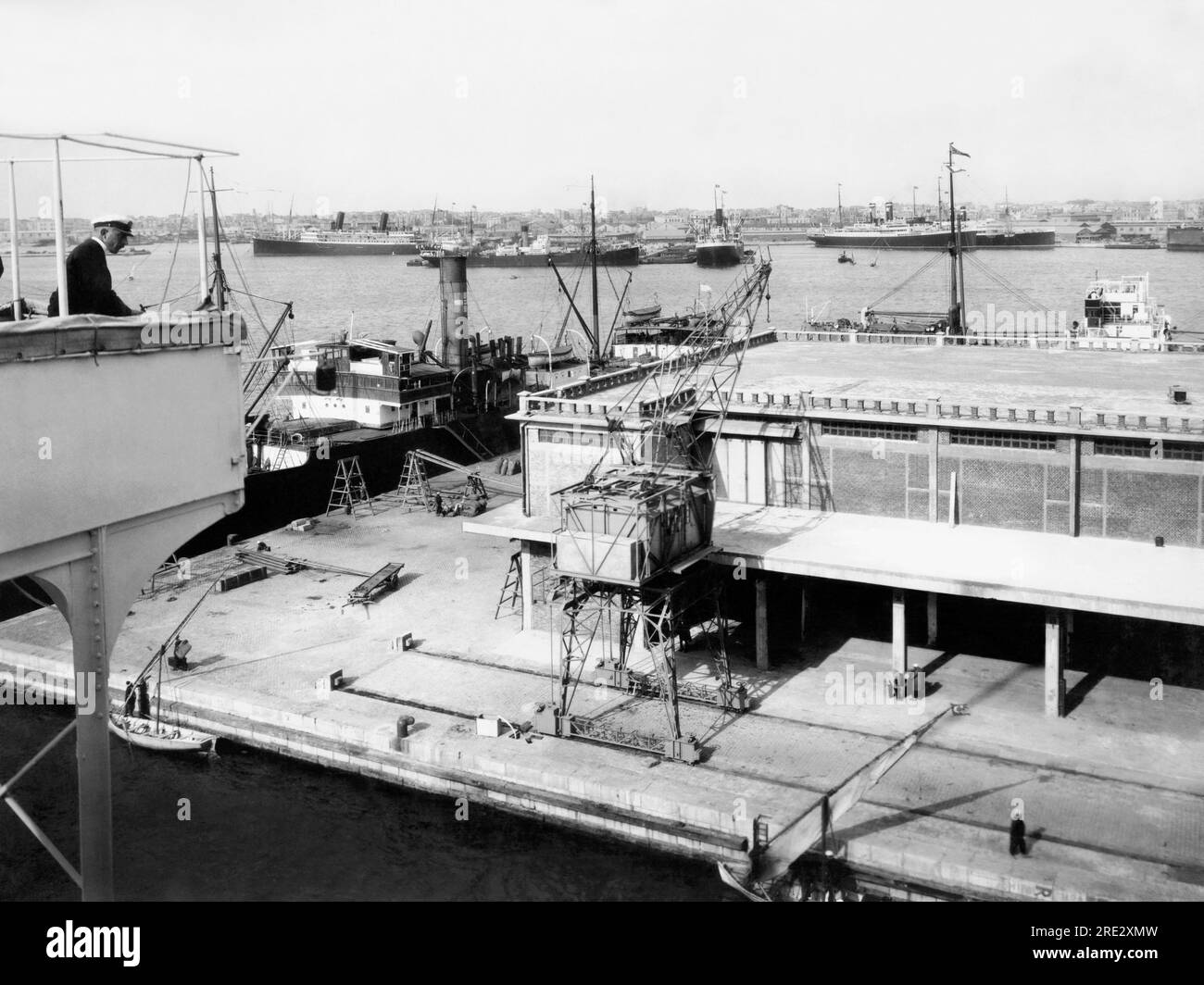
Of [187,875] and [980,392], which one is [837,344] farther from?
[187,875]

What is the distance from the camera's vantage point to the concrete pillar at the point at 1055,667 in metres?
23.4

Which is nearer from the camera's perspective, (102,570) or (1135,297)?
(102,570)

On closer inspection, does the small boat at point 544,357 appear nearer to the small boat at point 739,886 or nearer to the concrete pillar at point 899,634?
the concrete pillar at point 899,634

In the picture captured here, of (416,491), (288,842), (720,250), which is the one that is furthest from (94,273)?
(720,250)

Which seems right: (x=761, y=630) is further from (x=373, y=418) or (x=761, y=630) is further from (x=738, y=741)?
(x=373, y=418)

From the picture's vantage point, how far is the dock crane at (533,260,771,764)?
23.0 meters

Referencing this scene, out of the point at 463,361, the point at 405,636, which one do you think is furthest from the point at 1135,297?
the point at 405,636

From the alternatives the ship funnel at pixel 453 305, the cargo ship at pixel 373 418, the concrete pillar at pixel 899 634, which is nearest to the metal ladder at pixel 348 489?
the cargo ship at pixel 373 418

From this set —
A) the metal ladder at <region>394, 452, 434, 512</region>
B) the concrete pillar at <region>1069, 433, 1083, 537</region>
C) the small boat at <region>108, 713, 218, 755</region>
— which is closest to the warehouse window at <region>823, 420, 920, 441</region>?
the concrete pillar at <region>1069, 433, 1083, 537</region>
